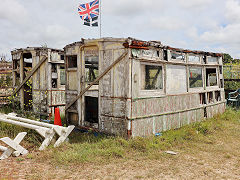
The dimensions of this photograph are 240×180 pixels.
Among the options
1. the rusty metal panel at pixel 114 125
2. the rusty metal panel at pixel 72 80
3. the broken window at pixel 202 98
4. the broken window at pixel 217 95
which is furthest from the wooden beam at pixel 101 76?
the broken window at pixel 217 95

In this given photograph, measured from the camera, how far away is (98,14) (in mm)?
8750

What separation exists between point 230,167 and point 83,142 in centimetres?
400

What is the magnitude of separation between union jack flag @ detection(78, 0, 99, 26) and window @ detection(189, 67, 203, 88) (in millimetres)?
4442

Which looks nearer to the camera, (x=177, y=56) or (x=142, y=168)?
(x=142, y=168)

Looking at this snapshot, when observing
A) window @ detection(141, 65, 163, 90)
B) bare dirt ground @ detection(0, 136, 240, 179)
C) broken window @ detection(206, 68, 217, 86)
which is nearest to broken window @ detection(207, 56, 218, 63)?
broken window @ detection(206, 68, 217, 86)

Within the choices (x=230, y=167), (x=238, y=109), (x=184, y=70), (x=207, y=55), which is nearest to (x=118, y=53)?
(x=184, y=70)

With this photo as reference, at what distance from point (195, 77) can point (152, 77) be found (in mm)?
2938

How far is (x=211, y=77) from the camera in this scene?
10.5 metres

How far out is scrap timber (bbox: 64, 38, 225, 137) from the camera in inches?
255

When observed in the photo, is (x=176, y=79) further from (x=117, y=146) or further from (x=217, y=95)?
(x=217, y=95)

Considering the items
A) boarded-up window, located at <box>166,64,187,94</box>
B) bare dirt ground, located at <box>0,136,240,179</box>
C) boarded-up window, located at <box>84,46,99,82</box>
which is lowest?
bare dirt ground, located at <box>0,136,240,179</box>

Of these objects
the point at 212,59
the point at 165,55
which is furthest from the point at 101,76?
the point at 212,59

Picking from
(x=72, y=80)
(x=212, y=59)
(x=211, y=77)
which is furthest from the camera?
(x=211, y=77)

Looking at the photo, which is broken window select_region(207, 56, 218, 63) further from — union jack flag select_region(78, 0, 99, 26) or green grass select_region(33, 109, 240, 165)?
union jack flag select_region(78, 0, 99, 26)
